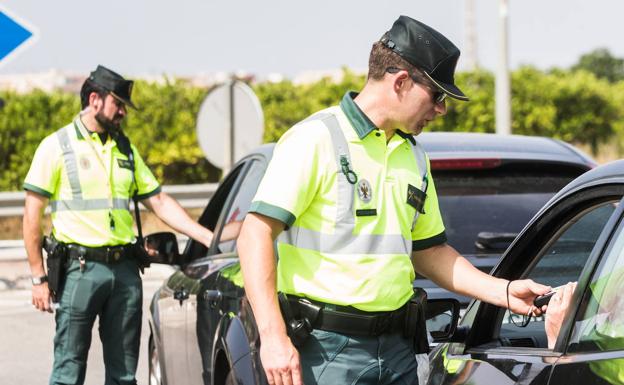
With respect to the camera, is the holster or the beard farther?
the beard

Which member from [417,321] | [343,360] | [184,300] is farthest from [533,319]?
[184,300]

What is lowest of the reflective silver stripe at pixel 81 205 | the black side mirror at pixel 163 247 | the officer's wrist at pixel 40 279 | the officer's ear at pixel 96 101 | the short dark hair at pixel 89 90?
the officer's wrist at pixel 40 279

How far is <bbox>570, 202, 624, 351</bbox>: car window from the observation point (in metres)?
2.88

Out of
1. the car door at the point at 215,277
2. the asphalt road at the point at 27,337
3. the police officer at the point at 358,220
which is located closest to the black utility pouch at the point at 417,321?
the police officer at the point at 358,220

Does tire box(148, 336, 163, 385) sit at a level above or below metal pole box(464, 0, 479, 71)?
below

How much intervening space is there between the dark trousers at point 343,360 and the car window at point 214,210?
2517 millimetres

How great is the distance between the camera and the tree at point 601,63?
263 ft

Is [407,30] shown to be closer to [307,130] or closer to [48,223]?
[307,130]

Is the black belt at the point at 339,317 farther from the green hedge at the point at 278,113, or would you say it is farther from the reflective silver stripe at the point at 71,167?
the green hedge at the point at 278,113

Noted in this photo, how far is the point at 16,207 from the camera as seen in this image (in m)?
16.2

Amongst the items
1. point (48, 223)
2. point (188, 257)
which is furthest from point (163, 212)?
point (48, 223)

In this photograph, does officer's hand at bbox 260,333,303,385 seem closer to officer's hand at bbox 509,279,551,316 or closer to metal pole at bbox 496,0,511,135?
officer's hand at bbox 509,279,551,316

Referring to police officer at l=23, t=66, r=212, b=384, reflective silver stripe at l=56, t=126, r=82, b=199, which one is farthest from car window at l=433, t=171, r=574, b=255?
reflective silver stripe at l=56, t=126, r=82, b=199

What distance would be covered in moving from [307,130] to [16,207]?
1306cm
